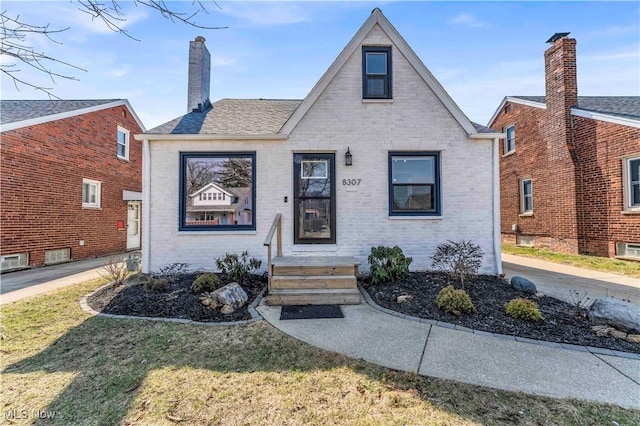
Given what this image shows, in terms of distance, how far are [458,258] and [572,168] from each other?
761cm

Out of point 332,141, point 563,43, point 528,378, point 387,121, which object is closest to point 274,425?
point 528,378

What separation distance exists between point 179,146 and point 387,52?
18.5 ft

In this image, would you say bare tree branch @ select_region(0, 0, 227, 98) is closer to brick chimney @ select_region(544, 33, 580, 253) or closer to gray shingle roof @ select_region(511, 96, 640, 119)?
gray shingle roof @ select_region(511, 96, 640, 119)

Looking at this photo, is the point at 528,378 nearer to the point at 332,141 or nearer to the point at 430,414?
the point at 430,414

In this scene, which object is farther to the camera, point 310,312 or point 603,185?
point 603,185

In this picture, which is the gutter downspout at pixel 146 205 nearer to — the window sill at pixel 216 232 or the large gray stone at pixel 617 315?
the window sill at pixel 216 232

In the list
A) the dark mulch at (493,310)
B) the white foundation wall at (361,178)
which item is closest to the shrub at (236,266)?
the white foundation wall at (361,178)

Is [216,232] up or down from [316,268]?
up

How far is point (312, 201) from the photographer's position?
7.10m

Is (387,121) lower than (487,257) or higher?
higher

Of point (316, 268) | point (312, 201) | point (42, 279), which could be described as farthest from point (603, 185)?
point (42, 279)

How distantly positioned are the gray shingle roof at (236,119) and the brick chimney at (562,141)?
9741 millimetres

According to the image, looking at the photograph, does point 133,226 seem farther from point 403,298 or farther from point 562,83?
point 562,83

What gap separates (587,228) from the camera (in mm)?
9953
